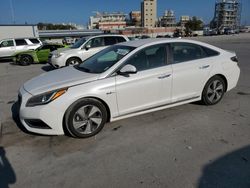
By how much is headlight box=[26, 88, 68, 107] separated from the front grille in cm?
25

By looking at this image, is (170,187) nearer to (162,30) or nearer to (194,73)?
(194,73)

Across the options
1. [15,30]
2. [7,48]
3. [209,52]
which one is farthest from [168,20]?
[209,52]

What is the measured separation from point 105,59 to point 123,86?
3.16ft

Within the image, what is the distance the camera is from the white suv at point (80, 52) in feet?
31.2

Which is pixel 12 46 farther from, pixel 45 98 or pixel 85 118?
pixel 85 118

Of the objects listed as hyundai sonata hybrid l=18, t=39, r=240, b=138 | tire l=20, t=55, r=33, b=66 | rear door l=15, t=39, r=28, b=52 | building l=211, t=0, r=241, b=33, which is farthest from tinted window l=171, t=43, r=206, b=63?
building l=211, t=0, r=241, b=33

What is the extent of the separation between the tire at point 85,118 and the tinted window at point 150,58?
3.20 ft

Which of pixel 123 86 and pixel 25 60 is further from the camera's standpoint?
pixel 25 60

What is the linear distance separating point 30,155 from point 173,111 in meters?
2.79

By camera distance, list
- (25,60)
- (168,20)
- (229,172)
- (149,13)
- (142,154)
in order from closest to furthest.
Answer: (229,172)
(142,154)
(25,60)
(149,13)
(168,20)

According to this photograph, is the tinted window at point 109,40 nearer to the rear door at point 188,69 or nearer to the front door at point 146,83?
the rear door at point 188,69

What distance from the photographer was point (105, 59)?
430cm

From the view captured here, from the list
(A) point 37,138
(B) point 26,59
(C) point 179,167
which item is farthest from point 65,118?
(B) point 26,59

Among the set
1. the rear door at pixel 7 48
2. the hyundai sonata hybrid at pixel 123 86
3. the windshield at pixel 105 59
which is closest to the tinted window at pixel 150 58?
the hyundai sonata hybrid at pixel 123 86
